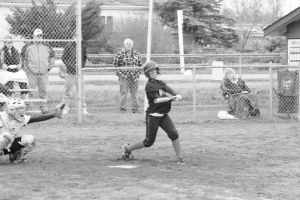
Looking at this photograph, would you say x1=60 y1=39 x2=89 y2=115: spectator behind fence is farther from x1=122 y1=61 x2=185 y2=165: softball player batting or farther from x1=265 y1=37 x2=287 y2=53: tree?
x1=265 y1=37 x2=287 y2=53: tree

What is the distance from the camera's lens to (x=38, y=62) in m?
14.6

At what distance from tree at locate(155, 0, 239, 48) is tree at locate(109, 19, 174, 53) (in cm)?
810

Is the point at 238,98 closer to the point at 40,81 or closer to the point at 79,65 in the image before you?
the point at 79,65

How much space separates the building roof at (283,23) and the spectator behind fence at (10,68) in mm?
7009

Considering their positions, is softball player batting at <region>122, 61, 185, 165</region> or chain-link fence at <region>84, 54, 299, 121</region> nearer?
softball player batting at <region>122, 61, 185, 165</region>

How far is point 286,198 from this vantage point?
699 centimetres

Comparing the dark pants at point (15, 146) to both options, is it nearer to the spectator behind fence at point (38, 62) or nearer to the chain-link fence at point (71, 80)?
the chain-link fence at point (71, 80)

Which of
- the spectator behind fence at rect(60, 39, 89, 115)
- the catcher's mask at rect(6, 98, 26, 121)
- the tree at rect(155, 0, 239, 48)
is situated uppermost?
the tree at rect(155, 0, 239, 48)

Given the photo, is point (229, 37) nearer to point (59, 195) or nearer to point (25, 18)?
point (25, 18)

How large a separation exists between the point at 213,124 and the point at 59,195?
7.93m

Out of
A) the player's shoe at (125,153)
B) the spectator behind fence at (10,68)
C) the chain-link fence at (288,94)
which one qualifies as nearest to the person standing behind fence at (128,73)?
the spectator behind fence at (10,68)

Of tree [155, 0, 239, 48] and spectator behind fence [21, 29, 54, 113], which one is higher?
tree [155, 0, 239, 48]

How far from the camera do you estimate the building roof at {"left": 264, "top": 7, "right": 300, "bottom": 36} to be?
16734mm

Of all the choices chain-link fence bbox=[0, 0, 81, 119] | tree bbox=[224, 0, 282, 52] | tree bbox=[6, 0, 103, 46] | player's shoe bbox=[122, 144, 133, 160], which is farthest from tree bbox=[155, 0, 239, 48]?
player's shoe bbox=[122, 144, 133, 160]
